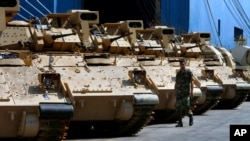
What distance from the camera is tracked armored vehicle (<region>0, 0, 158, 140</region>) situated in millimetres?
13172

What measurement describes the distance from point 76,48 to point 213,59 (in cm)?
976

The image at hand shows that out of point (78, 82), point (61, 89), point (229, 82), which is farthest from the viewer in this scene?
point (229, 82)

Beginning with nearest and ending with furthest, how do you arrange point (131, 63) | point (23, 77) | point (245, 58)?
point (23, 77), point (131, 63), point (245, 58)

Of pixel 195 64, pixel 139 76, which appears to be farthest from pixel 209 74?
pixel 139 76

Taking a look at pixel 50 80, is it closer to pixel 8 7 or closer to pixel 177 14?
pixel 8 7

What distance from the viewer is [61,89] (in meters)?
14.1

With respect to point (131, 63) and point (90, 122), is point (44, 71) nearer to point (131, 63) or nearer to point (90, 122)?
point (90, 122)

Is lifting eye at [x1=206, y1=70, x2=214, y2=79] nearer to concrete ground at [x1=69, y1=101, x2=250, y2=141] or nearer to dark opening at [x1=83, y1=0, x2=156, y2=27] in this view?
concrete ground at [x1=69, y1=101, x2=250, y2=141]

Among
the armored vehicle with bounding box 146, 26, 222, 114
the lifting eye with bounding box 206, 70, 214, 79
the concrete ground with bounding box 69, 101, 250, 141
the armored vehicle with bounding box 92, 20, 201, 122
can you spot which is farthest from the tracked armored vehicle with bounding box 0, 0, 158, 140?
the lifting eye with bounding box 206, 70, 214, 79

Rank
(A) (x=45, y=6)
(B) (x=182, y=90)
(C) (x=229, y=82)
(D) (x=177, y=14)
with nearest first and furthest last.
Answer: (B) (x=182, y=90) < (C) (x=229, y=82) < (A) (x=45, y=6) < (D) (x=177, y=14)

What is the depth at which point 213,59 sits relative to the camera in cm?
2783

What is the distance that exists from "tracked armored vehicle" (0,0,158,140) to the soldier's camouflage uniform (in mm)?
1810

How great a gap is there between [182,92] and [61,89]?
15.5ft

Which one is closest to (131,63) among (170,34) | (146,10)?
(170,34)
